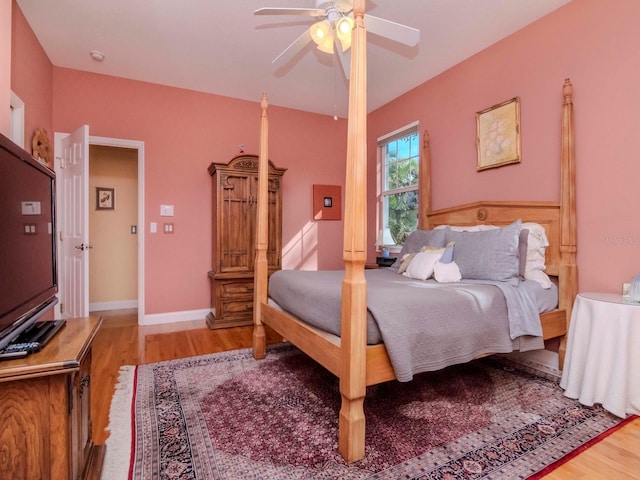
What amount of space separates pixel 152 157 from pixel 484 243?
3.61 metres

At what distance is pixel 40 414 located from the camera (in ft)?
3.49

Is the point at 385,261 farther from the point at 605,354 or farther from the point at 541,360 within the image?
the point at 605,354

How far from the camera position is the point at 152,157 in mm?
3936

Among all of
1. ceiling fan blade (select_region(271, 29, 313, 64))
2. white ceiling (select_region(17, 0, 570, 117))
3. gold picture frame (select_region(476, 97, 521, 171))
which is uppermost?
white ceiling (select_region(17, 0, 570, 117))

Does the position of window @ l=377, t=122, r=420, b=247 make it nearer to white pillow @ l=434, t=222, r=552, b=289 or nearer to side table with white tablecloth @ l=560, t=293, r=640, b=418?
white pillow @ l=434, t=222, r=552, b=289

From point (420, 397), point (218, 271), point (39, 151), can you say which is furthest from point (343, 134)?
point (420, 397)

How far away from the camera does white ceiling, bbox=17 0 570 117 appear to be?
8.44ft

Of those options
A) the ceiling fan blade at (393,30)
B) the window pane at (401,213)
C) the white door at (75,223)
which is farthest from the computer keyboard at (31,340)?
the window pane at (401,213)

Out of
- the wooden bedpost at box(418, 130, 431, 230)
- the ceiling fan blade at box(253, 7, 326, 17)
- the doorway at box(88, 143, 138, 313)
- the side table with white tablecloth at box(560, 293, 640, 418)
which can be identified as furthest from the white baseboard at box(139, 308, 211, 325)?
the side table with white tablecloth at box(560, 293, 640, 418)

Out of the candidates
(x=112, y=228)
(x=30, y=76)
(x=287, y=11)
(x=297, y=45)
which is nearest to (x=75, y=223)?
(x=30, y=76)

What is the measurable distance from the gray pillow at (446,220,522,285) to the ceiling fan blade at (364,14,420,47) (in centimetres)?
148

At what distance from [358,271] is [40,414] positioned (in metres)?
1.23

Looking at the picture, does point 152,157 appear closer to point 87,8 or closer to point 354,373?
point 87,8

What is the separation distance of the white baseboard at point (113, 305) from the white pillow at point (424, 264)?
13.7 ft
